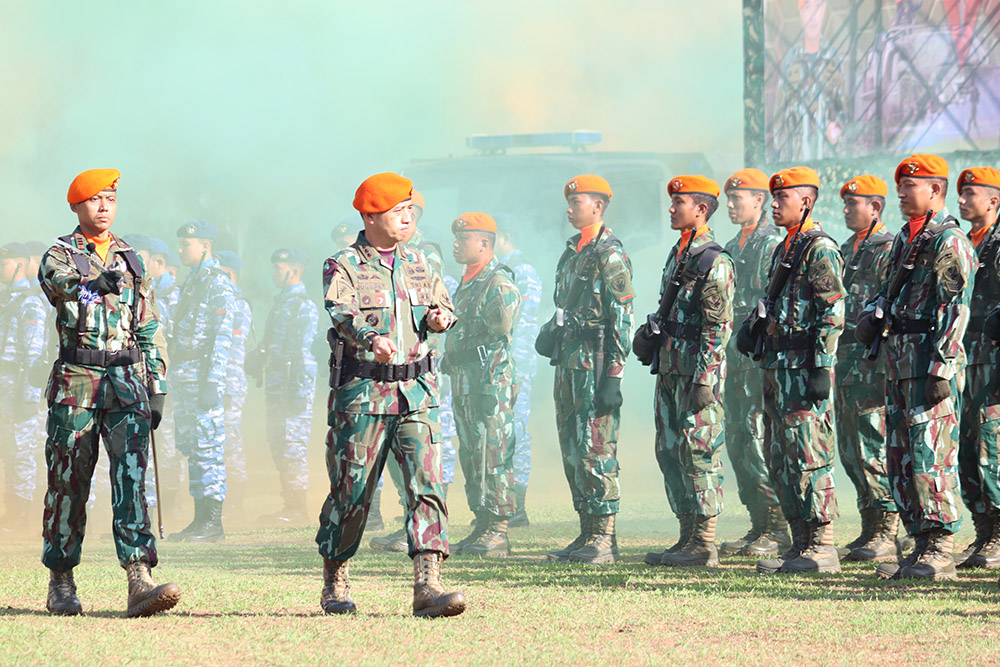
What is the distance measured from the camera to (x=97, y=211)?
516 cm

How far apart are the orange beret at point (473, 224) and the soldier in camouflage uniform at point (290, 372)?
3.36 m

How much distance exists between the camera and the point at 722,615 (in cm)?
499

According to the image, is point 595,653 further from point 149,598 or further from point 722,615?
point 149,598

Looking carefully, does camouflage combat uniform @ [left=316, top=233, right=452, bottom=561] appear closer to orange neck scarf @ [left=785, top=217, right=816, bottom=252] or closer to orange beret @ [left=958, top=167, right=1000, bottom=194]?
orange neck scarf @ [left=785, top=217, right=816, bottom=252]

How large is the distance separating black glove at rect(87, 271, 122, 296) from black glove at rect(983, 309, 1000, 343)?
4.08 m

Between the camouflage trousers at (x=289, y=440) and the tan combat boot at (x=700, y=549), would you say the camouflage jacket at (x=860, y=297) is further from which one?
the camouflage trousers at (x=289, y=440)

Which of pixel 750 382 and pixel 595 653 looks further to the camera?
pixel 750 382

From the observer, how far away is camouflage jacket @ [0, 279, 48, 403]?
417 inches

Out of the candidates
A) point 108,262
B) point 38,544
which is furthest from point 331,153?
point 108,262

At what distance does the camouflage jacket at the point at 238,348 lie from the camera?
1066 centimetres

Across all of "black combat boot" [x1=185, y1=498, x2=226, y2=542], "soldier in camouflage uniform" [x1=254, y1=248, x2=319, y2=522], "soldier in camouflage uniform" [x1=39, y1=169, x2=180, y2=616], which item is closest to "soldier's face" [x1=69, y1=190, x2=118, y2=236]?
"soldier in camouflage uniform" [x1=39, y1=169, x2=180, y2=616]

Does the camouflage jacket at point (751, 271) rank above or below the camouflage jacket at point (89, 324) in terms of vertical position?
above

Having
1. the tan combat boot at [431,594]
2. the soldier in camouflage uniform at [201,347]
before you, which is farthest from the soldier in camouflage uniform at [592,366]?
the soldier in camouflage uniform at [201,347]

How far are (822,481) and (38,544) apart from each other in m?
6.03
